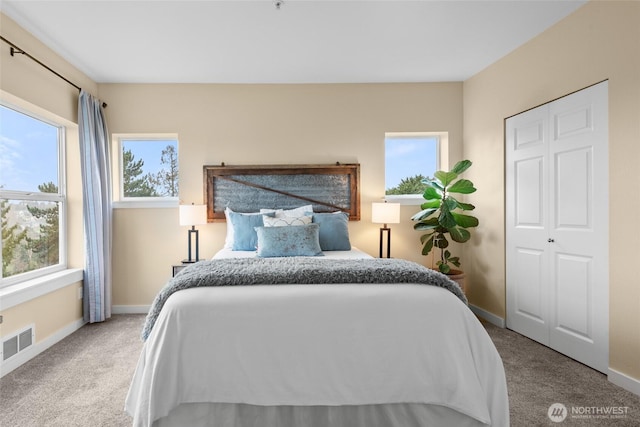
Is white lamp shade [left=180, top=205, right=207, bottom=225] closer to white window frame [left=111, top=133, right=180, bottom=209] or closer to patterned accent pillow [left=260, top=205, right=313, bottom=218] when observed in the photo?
white window frame [left=111, top=133, right=180, bottom=209]

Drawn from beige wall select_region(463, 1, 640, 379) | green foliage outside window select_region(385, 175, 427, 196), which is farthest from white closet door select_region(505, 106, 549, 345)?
green foliage outside window select_region(385, 175, 427, 196)

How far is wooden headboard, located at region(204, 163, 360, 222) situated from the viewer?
389 cm

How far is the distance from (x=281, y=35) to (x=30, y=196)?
2554 mm

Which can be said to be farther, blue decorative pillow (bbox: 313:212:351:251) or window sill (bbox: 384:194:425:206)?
window sill (bbox: 384:194:425:206)

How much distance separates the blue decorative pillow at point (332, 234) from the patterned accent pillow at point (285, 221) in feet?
0.49

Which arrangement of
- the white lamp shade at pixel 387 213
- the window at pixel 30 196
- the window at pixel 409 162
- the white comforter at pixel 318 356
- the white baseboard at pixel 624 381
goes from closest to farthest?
the white comforter at pixel 318 356
the white baseboard at pixel 624 381
the window at pixel 30 196
the white lamp shade at pixel 387 213
the window at pixel 409 162

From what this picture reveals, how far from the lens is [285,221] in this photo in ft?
10.7

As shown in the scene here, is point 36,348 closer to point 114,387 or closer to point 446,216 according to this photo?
point 114,387

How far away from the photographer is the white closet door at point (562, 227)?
2.42 metres

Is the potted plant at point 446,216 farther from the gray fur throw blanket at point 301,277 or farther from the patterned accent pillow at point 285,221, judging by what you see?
the gray fur throw blanket at point 301,277

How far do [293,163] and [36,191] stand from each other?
7.96ft

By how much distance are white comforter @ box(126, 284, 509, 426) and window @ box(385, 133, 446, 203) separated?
265cm

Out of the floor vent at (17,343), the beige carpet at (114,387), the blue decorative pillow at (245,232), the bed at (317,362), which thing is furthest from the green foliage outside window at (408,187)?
the floor vent at (17,343)

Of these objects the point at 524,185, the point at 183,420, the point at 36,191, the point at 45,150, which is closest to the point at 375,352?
the point at 183,420
